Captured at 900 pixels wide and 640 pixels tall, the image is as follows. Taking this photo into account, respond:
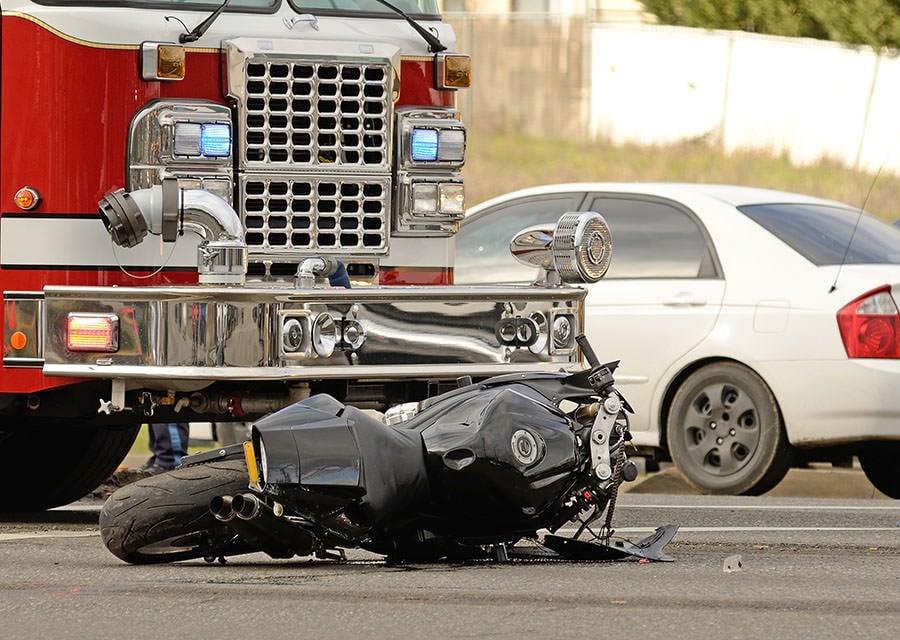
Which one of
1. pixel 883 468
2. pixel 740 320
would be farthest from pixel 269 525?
pixel 883 468

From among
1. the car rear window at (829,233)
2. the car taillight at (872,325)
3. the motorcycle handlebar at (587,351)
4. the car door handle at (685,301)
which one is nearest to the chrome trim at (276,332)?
the motorcycle handlebar at (587,351)

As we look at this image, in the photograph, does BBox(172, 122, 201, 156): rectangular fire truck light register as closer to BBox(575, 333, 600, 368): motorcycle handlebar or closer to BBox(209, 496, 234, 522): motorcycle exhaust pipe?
BBox(575, 333, 600, 368): motorcycle handlebar

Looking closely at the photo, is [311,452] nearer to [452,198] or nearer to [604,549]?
[604,549]

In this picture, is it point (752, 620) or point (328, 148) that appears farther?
point (328, 148)

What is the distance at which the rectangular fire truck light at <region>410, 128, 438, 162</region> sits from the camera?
884cm

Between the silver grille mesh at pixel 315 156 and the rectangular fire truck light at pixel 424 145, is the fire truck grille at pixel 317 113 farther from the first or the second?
the rectangular fire truck light at pixel 424 145

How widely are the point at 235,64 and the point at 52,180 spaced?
85 cm

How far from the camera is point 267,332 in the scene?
773 centimetres

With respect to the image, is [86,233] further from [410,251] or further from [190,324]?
[410,251]

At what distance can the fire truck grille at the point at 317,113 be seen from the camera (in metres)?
8.44

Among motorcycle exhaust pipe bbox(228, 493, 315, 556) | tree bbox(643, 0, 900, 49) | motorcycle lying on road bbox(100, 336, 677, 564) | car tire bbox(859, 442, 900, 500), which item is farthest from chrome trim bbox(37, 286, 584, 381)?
tree bbox(643, 0, 900, 49)

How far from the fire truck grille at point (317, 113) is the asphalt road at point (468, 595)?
1737 mm

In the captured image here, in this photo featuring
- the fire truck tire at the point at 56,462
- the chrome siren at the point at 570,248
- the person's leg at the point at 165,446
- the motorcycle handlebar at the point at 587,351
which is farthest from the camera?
the person's leg at the point at 165,446

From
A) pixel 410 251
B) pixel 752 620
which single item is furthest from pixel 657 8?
pixel 752 620
